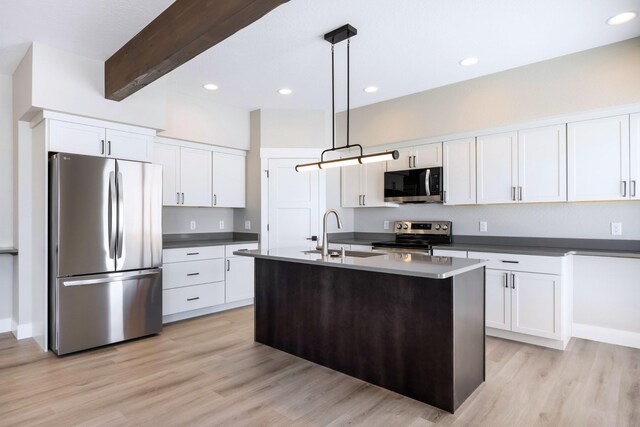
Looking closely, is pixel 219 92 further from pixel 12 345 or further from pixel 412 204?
pixel 12 345

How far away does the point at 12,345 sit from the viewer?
3455mm

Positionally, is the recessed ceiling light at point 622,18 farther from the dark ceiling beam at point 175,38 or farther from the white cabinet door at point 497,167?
the dark ceiling beam at point 175,38

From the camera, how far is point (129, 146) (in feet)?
12.3

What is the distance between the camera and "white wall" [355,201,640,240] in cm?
340

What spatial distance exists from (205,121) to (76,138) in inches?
63.3

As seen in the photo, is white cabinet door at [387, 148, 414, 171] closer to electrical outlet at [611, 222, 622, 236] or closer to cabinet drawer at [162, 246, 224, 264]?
A: electrical outlet at [611, 222, 622, 236]

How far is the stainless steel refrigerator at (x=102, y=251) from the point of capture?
126 inches

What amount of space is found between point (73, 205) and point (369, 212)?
3548 mm

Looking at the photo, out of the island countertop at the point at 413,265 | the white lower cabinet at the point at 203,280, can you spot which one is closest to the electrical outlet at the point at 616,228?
the island countertop at the point at 413,265

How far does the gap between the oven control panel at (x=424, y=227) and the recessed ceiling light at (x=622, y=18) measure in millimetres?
2365

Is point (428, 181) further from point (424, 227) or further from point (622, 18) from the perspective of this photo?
point (622, 18)

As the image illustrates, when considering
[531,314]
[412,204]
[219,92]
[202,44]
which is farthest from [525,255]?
[219,92]

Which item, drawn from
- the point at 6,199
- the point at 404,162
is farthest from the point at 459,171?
the point at 6,199

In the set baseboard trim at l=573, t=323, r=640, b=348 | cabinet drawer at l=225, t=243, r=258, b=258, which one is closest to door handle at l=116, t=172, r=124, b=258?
cabinet drawer at l=225, t=243, r=258, b=258
